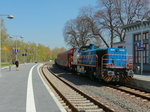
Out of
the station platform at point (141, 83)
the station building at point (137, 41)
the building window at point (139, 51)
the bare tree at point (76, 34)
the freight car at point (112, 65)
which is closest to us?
the station platform at point (141, 83)

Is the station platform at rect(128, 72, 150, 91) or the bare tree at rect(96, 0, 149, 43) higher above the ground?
the bare tree at rect(96, 0, 149, 43)

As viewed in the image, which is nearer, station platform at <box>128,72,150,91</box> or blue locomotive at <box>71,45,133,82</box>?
station platform at <box>128,72,150,91</box>

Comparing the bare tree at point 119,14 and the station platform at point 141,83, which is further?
the bare tree at point 119,14

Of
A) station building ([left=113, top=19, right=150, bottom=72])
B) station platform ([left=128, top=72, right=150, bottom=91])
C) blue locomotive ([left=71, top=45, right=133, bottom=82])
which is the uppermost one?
station building ([left=113, top=19, right=150, bottom=72])

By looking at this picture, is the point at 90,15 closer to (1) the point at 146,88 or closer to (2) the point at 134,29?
(2) the point at 134,29

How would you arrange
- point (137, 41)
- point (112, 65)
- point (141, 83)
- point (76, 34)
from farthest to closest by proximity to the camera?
point (76, 34), point (137, 41), point (112, 65), point (141, 83)

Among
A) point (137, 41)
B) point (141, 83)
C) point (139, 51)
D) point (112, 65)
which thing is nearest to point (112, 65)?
point (112, 65)

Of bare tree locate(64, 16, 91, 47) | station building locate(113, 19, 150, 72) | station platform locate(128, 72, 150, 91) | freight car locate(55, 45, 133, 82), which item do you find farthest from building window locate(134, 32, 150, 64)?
bare tree locate(64, 16, 91, 47)

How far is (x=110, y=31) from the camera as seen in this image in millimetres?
48000

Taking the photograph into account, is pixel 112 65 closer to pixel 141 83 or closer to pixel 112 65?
pixel 112 65

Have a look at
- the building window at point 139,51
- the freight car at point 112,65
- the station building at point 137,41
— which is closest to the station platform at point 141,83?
the freight car at point 112,65

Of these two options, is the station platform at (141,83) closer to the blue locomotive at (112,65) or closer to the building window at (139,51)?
the blue locomotive at (112,65)

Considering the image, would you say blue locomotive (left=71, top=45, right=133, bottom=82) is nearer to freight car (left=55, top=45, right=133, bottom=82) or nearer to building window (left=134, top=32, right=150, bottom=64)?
freight car (left=55, top=45, right=133, bottom=82)

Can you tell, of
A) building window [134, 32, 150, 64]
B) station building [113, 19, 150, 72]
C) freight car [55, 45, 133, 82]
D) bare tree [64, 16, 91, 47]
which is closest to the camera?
freight car [55, 45, 133, 82]
